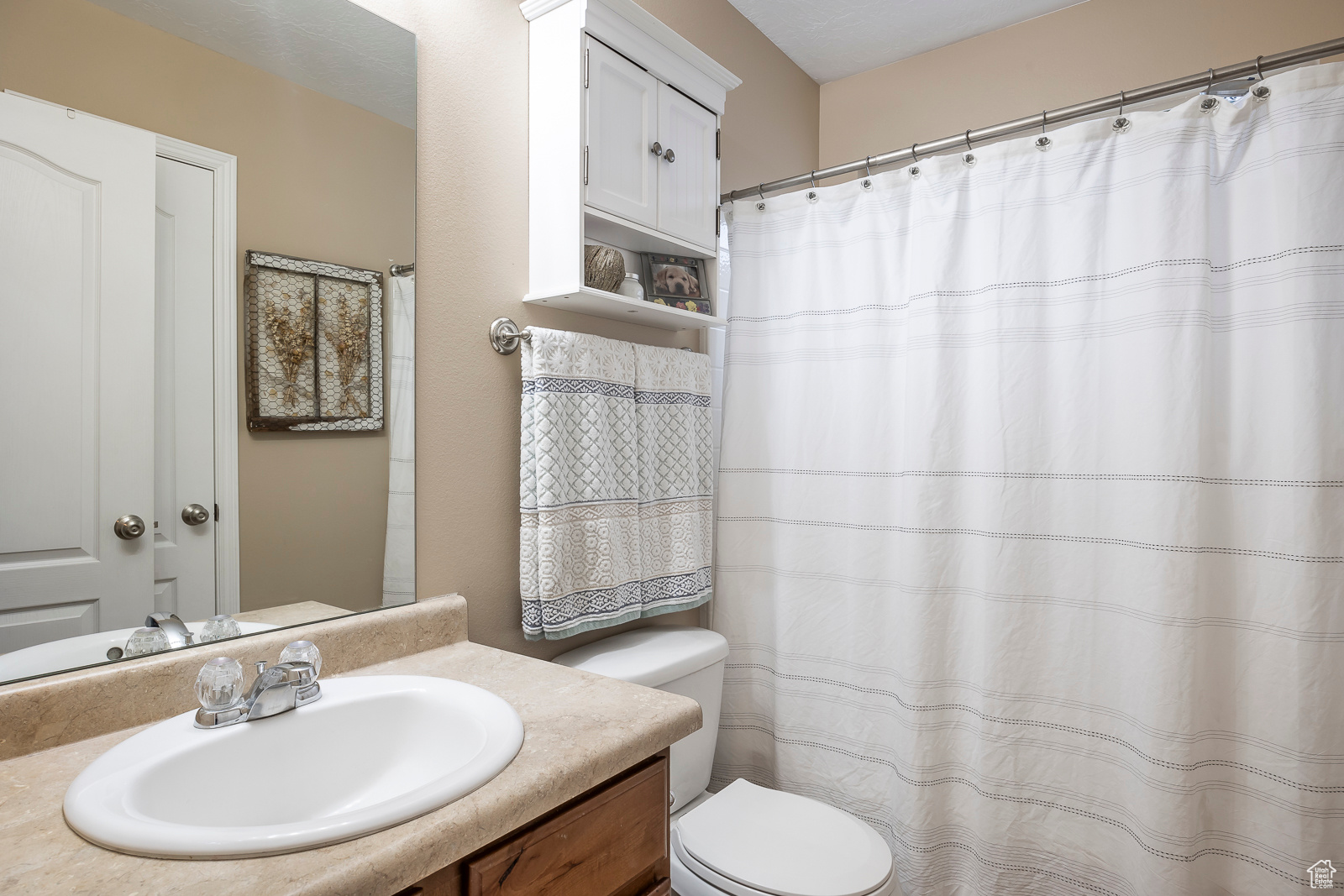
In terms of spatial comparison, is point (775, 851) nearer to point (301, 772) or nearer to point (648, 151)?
point (301, 772)

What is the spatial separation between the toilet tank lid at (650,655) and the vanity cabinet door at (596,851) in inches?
18.5

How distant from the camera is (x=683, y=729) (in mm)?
955

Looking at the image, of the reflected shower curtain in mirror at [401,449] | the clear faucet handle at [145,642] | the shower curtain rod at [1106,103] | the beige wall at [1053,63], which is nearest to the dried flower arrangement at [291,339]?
the reflected shower curtain in mirror at [401,449]

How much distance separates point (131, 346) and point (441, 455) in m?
0.50

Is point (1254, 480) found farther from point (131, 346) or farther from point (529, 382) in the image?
point (131, 346)

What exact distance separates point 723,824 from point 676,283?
1.20 metres

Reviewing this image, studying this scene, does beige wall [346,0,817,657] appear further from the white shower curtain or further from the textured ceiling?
the white shower curtain

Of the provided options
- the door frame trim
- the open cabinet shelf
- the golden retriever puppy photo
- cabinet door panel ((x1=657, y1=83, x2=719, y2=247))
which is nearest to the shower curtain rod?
cabinet door panel ((x1=657, y1=83, x2=719, y2=247))

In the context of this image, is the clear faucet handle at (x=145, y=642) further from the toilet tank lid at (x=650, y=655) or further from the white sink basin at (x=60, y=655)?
the toilet tank lid at (x=650, y=655)

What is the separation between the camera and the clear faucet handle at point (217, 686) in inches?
33.3

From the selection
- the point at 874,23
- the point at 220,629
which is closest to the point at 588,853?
the point at 220,629

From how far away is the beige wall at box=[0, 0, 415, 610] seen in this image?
0.86m

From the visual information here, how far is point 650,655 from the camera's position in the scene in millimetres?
1528

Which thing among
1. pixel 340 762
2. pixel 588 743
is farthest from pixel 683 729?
pixel 340 762
